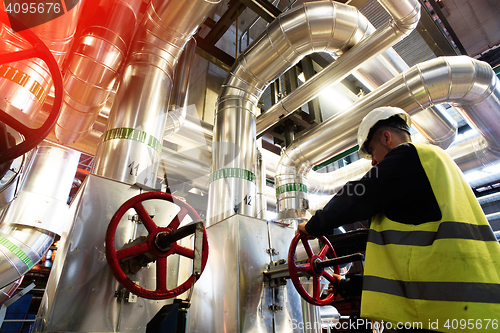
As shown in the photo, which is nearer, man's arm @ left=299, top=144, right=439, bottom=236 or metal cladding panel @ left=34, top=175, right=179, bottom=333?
man's arm @ left=299, top=144, right=439, bottom=236

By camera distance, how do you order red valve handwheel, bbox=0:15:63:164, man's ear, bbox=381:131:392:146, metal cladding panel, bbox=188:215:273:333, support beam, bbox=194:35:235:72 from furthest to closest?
support beam, bbox=194:35:235:72 < metal cladding panel, bbox=188:215:273:333 < man's ear, bbox=381:131:392:146 < red valve handwheel, bbox=0:15:63:164

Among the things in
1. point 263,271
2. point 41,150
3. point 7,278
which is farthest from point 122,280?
point 41,150

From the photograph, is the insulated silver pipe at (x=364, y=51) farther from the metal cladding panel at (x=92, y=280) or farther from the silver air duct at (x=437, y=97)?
the metal cladding panel at (x=92, y=280)

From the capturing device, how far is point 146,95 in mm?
1775

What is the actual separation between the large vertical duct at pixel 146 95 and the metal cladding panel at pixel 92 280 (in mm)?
192

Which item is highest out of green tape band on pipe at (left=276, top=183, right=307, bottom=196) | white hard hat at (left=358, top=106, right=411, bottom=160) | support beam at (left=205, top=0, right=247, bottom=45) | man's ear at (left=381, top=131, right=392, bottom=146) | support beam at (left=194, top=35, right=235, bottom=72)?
support beam at (left=205, top=0, right=247, bottom=45)

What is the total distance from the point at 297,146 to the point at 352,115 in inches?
26.9

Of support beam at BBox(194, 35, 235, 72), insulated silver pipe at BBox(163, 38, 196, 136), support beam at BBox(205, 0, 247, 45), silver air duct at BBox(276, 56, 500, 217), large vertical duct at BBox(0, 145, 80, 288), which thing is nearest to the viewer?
large vertical duct at BBox(0, 145, 80, 288)

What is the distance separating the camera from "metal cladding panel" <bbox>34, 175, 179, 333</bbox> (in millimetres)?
1091

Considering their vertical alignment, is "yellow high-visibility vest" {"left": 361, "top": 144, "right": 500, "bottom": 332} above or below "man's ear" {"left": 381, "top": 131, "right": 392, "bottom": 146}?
below

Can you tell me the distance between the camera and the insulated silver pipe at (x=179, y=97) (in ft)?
8.18

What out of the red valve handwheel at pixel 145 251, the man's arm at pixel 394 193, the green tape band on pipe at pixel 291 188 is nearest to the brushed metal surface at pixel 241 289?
the red valve handwheel at pixel 145 251

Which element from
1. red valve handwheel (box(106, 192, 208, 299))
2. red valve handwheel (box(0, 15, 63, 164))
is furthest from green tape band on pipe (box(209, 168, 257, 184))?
red valve handwheel (box(0, 15, 63, 164))

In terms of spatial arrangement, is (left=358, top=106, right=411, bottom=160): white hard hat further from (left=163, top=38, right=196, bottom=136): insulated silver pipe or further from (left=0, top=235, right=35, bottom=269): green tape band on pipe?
(left=0, top=235, right=35, bottom=269): green tape band on pipe
